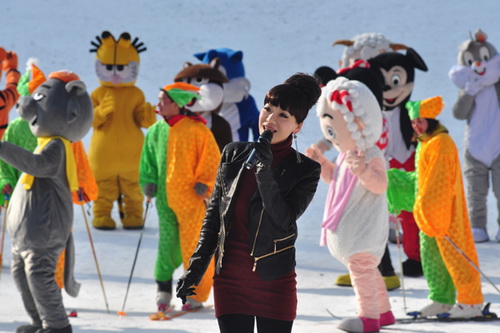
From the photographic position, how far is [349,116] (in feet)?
17.1

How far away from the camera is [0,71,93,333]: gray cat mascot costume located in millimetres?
4898

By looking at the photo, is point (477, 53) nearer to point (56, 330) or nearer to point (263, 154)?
point (56, 330)

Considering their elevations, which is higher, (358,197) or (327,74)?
(327,74)

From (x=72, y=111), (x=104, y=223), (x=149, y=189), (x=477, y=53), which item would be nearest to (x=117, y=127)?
(x=104, y=223)

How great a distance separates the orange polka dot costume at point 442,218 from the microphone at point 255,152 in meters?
2.54

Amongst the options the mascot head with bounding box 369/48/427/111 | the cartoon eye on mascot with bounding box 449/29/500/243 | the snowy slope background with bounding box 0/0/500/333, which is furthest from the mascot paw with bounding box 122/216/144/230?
the cartoon eye on mascot with bounding box 449/29/500/243

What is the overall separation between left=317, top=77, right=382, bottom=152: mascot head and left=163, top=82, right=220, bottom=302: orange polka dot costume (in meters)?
0.93

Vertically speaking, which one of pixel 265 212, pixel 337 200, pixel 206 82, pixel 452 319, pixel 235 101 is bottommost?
pixel 452 319

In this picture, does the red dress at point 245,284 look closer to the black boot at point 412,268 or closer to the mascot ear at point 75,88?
the mascot ear at point 75,88

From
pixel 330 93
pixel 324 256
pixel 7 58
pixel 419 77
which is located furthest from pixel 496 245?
pixel 419 77

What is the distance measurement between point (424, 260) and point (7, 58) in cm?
362

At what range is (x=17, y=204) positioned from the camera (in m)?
4.96

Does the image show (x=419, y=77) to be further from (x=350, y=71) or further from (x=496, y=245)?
(x=350, y=71)

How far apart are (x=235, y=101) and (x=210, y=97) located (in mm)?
1452
